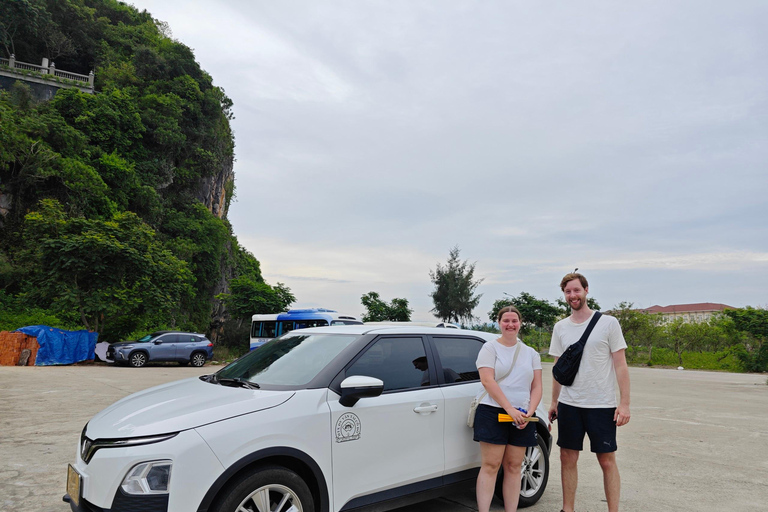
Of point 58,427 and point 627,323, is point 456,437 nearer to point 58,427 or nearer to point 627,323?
point 58,427

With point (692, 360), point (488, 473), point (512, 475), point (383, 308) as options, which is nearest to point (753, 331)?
point (692, 360)

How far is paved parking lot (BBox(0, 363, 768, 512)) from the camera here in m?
4.53

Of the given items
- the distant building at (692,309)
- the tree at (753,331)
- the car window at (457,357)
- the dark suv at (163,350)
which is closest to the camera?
the car window at (457,357)

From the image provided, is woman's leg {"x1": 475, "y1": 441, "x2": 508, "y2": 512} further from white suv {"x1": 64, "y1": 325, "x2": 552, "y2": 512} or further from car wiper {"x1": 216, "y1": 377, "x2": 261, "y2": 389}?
car wiper {"x1": 216, "y1": 377, "x2": 261, "y2": 389}

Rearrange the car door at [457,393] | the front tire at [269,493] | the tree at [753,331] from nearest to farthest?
the front tire at [269,493], the car door at [457,393], the tree at [753,331]

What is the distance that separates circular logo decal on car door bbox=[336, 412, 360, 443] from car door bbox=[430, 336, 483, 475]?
2.82ft

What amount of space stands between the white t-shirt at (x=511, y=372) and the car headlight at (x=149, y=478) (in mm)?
2165

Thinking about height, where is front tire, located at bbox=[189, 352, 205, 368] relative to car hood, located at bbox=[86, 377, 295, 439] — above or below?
below

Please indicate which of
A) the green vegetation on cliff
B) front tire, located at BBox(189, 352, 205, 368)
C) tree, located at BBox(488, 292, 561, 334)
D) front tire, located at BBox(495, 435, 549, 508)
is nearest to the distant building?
tree, located at BBox(488, 292, 561, 334)

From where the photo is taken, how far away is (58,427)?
7.32 metres

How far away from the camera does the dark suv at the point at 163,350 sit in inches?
845

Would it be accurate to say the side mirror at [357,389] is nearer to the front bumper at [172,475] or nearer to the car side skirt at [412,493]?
the car side skirt at [412,493]

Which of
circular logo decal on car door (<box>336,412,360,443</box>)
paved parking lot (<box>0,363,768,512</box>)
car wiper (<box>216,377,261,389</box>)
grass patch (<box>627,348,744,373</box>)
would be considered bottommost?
grass patch (<box>627,348,744,373</box>)

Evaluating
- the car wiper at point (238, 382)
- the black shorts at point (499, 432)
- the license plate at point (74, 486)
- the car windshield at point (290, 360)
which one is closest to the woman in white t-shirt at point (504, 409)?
the black shorts at point (499, 432)
